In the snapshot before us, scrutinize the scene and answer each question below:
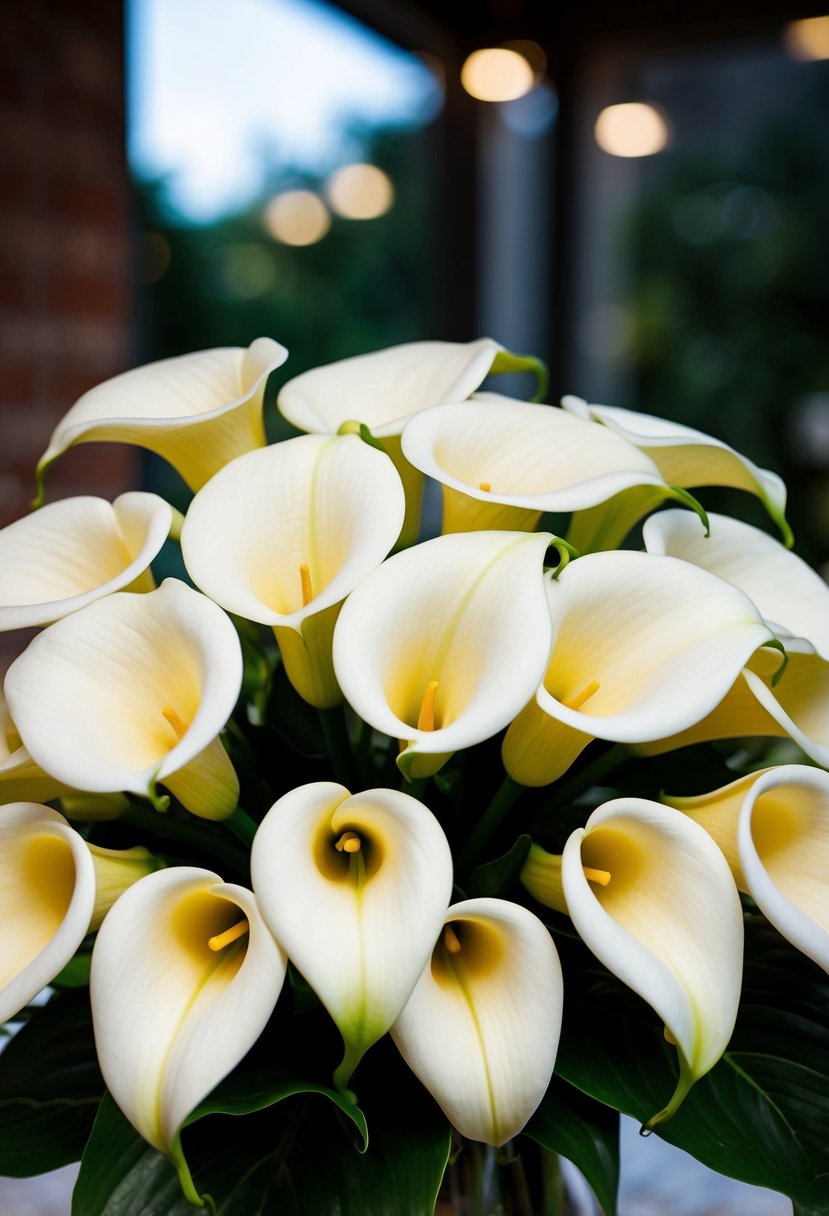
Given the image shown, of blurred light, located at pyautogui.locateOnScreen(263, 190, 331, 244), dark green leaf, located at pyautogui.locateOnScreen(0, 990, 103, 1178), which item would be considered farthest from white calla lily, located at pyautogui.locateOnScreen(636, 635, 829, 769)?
blurred light, located at pyautogui.locateOnScreen(263, 190, 331, 244)

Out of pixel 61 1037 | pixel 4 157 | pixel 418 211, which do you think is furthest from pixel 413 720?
pixel 418 211

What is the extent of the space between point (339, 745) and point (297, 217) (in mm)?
1851

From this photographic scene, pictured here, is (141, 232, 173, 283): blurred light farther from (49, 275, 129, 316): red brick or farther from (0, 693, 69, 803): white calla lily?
(0, 693, 69, 803): white calla lily

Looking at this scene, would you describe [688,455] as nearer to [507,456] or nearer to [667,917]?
[507,456]

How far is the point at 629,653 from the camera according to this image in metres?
0.33

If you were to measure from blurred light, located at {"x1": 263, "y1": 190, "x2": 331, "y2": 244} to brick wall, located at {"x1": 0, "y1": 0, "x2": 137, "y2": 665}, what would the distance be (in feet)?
1.49

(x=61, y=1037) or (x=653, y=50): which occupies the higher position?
(x=653, y=50)

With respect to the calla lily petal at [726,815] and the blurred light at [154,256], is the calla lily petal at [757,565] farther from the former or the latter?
the blurred light at [154,256]

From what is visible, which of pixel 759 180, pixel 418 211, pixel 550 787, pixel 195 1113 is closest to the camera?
pixel 195 1113

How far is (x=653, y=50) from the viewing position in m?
2.52

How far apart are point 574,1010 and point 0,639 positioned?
1.19 meters

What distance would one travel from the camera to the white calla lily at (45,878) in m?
0.30

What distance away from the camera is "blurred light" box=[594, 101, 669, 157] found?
104 inches

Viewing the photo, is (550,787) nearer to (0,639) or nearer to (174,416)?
(174,416)
